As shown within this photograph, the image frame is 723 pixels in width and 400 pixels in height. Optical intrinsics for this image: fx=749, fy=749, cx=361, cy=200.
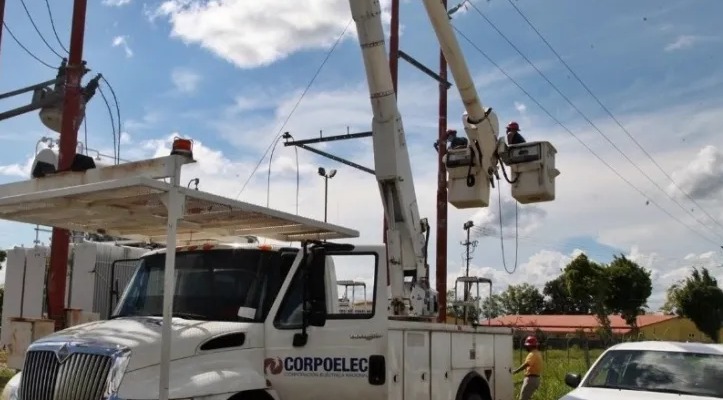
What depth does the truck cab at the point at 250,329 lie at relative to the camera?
5957 mm

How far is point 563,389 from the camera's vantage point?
1538 centimetres

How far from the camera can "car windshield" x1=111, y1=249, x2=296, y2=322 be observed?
21.3 feet

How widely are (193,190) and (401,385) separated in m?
2.67

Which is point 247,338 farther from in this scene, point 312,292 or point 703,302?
point 703,302

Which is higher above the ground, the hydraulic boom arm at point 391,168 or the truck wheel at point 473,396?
the hydraulic boom arm at point 391,168

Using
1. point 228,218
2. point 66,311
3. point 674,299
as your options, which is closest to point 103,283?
point 66,311

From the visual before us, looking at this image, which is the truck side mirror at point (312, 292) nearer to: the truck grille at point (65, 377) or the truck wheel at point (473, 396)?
the truck grille at point (65, 377)

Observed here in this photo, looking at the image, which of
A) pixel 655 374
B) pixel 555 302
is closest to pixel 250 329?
pixel 655 374

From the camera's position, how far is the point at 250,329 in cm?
642

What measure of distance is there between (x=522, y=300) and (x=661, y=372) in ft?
288

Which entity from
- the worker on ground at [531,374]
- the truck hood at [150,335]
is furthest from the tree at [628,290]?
the truck hood at [150,335]

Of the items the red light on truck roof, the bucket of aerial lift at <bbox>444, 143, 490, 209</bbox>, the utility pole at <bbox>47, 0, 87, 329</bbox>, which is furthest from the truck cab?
the utility pole at <bbox>47, 0, 87, 329</bbox>

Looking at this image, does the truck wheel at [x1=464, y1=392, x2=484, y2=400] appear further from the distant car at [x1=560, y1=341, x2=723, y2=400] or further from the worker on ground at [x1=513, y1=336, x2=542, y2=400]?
the worker on ground at [x1=513, y1=336, x2=542, y2=400]

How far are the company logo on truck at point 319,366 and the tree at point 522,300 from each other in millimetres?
88187
